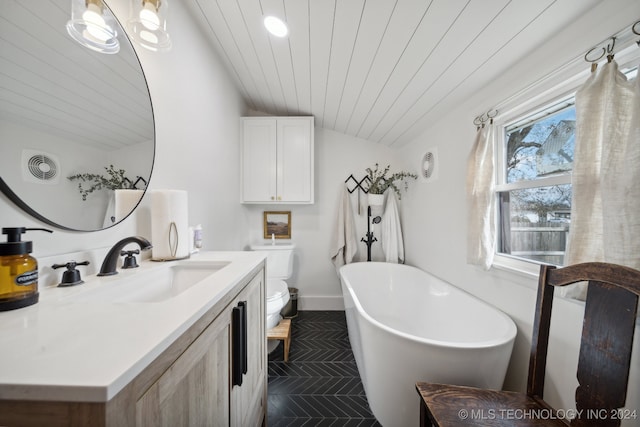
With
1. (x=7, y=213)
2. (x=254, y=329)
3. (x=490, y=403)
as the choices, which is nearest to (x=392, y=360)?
(x=490, y=403)

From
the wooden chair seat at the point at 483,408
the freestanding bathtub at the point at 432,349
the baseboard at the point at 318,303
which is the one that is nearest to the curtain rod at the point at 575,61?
the freestanding bathtub at the point at 432,349

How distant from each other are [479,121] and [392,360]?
173 centimetres

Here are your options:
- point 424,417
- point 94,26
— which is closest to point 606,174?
point 424,417

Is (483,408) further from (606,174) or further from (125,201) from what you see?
(125,201)

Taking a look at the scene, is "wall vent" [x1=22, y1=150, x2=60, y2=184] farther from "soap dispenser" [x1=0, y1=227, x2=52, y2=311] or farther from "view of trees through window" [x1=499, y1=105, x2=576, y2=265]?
"view of trees through window" [x1=499, y1=105, x2=576, y2=265]

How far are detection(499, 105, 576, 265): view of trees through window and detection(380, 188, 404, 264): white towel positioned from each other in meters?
1.25

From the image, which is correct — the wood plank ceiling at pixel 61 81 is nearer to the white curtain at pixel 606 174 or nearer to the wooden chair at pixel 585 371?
the wooden chair at pixel 585 371

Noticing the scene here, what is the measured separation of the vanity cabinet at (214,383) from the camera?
443mm

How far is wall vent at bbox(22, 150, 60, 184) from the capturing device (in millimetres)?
682

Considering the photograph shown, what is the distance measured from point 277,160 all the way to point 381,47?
1606mm

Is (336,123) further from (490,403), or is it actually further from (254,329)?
(490,403)

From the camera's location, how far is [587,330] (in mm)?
818

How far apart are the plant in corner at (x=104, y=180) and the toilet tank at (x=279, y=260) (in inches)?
70.9

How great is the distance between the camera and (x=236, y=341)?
2.66 ft
